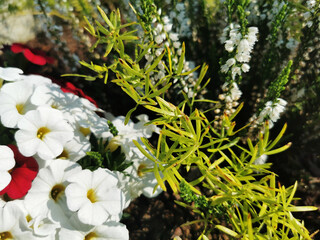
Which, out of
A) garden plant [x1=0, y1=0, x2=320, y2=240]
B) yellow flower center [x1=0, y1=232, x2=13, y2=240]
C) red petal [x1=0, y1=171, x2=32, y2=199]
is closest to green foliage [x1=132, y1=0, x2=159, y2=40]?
garden plant [x1=0, y1=0, x2=320, y2=240]

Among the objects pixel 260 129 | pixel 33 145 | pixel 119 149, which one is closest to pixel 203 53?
pixel 260 129

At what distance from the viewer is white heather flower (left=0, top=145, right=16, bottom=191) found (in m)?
0.95

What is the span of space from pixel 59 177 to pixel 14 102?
348 mm

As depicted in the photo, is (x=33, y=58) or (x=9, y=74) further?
(x=33, y=58)

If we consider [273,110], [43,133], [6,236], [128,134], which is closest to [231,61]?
[273,110]

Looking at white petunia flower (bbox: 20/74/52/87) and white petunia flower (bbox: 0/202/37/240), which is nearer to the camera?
white petunia flower (bbox: 0/202/37/240)

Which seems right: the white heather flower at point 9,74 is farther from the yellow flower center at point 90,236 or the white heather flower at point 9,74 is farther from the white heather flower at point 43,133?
the yellow flower center at point 90,236

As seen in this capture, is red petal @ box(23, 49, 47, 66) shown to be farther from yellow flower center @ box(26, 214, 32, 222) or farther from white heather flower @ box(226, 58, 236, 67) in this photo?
white heather flower @ box(226, 58, 236, 67)

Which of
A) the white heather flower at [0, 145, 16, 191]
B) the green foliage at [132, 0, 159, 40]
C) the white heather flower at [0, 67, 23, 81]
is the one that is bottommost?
the white heather flower at [0, 145, 16, 191]

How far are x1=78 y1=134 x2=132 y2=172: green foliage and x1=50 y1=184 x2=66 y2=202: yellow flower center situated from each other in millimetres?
137

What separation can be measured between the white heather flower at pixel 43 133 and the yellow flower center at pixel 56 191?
12 cm

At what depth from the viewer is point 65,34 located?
2123mm

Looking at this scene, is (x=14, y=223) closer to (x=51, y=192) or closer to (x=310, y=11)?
(x=51, y=192)

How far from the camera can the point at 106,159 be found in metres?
1.29
